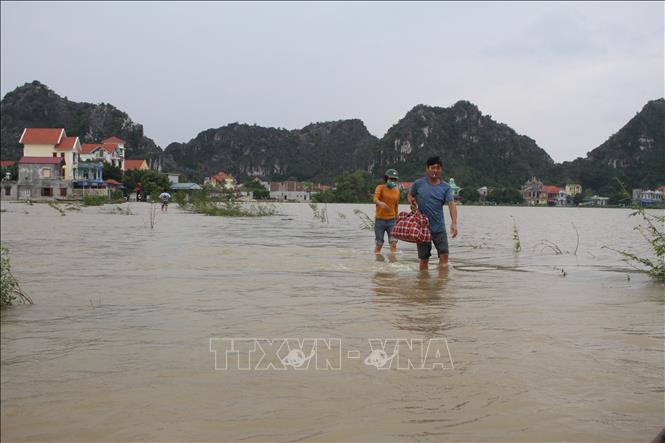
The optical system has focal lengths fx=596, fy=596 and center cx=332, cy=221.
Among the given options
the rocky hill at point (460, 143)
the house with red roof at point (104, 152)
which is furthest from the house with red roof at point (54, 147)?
the rocky hill at point (460, 143)

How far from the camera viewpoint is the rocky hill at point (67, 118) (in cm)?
14638

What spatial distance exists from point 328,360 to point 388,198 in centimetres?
714

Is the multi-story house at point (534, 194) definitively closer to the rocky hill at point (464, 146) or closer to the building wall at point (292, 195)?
the rocky hill at point (464, 146)

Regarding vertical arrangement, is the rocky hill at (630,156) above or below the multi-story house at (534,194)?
above

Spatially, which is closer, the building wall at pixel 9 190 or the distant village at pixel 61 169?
the building wall at pixel 9 190

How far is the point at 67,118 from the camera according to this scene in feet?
516

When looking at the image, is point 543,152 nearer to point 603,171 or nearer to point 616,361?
point 603,171

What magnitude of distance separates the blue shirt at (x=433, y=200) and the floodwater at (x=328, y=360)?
97cm

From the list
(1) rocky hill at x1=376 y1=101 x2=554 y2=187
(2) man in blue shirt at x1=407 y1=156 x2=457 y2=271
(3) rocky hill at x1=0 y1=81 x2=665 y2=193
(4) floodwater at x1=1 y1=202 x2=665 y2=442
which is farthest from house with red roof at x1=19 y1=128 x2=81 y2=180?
(1) rocky hill at x1=376 y1=101 x2=554 y2=187

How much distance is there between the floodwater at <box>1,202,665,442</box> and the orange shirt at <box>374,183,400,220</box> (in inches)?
121

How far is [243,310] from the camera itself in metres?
5.25

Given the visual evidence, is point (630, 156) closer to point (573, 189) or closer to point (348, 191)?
point (573, 189)

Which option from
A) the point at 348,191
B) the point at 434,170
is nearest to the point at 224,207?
the point at 434,170

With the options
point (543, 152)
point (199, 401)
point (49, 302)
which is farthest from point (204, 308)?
point (543, 152)
